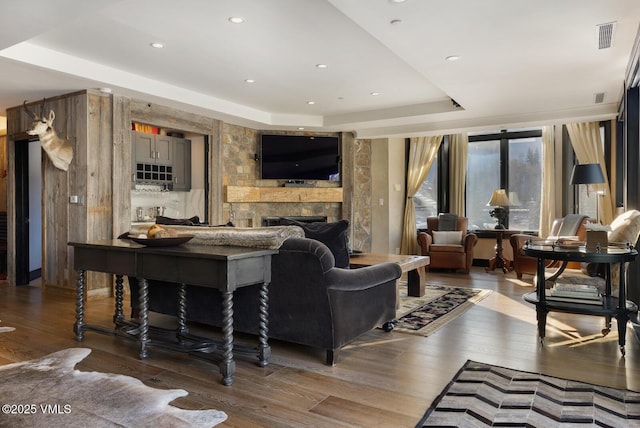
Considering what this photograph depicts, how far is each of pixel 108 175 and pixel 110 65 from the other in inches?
49.7

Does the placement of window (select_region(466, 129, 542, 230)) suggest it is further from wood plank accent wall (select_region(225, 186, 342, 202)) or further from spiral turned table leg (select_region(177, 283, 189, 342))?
spiral turned table leg (select_region(177, 283, 189, 342))

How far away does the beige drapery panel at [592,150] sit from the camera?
6488mm

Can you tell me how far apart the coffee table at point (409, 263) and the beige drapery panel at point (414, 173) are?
119 inches

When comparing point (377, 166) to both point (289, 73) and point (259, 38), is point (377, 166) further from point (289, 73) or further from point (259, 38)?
point (259, 38)

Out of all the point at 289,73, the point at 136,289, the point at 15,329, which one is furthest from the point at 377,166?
the point at 15,329

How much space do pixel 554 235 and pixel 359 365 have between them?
15.0 ft

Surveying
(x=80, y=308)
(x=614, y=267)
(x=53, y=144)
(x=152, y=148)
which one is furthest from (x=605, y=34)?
(x=53, y=144)

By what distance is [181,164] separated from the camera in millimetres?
6684

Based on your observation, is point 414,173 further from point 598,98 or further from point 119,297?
point 119,297

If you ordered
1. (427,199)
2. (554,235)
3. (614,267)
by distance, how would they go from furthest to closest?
(427,199) → (554,235) → (614,267)

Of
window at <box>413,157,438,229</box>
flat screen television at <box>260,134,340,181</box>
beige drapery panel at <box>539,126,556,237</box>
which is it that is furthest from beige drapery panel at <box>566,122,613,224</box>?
flat screen television at <box>260,134,340,181</box>

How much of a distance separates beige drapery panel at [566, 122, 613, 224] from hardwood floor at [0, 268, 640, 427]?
3.08 m

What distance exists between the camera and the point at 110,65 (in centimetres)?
473

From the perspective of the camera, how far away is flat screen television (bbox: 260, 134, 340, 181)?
7.67 meters
